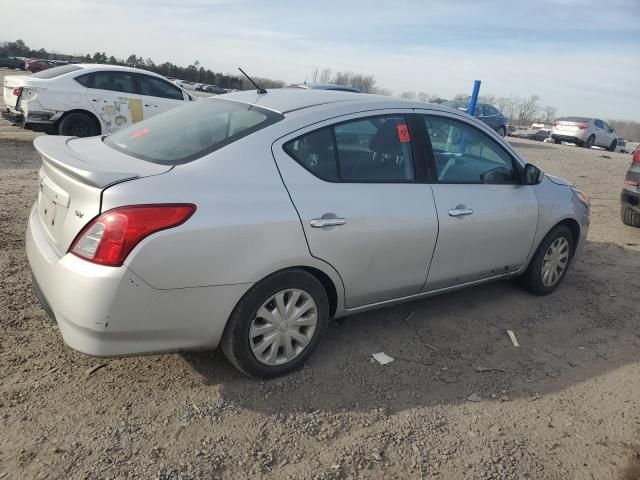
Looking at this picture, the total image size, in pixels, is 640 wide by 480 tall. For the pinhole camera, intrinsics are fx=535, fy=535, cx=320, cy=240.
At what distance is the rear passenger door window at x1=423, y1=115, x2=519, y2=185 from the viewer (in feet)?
12.3

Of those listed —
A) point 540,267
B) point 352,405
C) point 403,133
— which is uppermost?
point 403,133

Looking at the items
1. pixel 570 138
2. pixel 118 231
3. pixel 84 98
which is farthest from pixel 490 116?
pixel 118 231

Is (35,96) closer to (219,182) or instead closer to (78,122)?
(78,122)

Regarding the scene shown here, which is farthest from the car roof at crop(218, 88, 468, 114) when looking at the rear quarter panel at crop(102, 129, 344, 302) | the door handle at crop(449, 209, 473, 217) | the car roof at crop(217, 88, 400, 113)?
the door handle at crop(449, 209, 473, 217)

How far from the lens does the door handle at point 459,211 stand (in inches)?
144

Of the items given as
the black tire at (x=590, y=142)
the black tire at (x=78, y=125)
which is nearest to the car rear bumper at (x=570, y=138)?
the black tire at (x=590, y=142)

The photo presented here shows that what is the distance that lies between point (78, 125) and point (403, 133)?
27.1 ft

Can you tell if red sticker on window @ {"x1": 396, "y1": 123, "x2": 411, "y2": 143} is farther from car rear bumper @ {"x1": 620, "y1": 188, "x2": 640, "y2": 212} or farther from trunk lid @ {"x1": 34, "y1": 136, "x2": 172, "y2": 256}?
car rear bumper @ {"x1": 620, "y1": 188, "x2": 640, "y2": 212}

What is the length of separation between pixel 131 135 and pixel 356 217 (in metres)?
1.55

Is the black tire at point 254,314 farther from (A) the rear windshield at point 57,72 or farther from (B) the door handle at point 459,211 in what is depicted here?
(A) the rear windshield at point 57,72

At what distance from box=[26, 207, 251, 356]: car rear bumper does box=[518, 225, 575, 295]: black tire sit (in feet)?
9.44

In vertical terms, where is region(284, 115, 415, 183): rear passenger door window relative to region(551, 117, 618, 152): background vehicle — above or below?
above

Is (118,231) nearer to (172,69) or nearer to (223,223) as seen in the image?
(223,223)

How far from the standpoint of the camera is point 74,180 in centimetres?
265
